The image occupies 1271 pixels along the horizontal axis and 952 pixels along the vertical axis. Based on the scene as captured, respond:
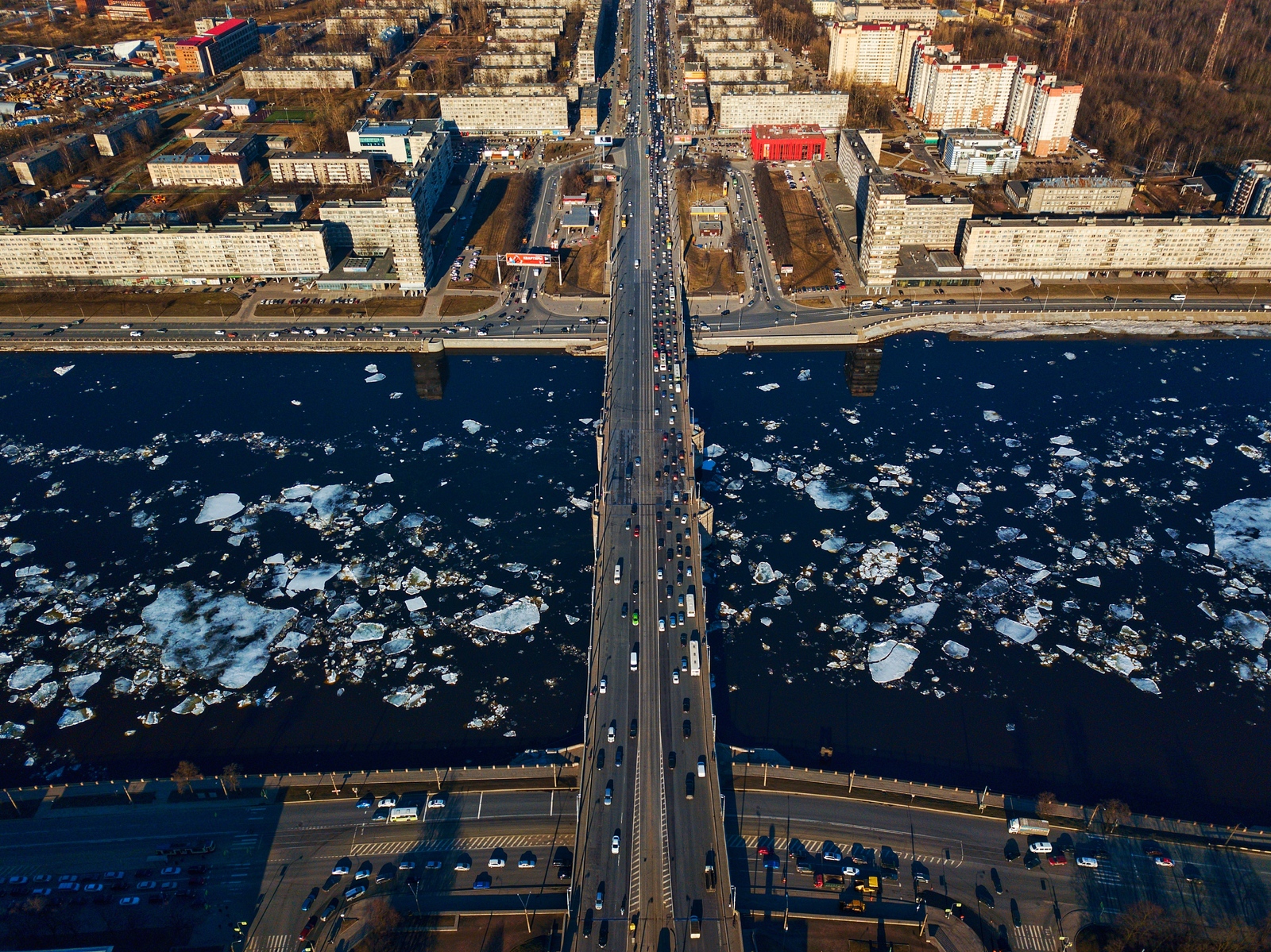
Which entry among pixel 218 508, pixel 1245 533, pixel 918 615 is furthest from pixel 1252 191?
pixel 218 508

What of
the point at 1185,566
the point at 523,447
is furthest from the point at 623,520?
the point at 1185,566

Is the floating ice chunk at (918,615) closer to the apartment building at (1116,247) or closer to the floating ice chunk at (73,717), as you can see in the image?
the floating ice chunk at (73,717)

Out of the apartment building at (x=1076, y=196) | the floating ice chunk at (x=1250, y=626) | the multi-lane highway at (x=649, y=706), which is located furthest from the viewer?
the apartment building at (x=1076, y=196)

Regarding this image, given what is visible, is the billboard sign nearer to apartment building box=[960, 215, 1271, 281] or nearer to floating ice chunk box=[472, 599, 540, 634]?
apartment building box=[960, 215, 1271, 281]

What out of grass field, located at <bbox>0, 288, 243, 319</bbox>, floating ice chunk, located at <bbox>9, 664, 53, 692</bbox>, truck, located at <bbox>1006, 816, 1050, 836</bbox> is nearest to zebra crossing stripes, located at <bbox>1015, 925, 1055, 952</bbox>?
truck, located at <bbox>1006, 816, 1050, 836</bbox>

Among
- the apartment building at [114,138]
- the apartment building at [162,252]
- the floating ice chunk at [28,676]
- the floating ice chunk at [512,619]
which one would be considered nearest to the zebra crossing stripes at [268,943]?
the floating ice chunk at [512,619]

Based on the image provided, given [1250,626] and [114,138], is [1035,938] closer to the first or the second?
[1250,626]
